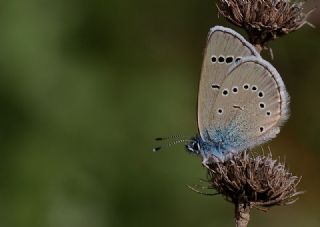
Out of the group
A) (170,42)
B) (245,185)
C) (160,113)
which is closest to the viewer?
(245,185)

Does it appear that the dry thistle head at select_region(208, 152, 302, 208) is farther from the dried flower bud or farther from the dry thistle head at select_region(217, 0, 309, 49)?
the dry thistle head at select_region(217, 0, 309, 49)

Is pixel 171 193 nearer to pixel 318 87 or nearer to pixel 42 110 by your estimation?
pixel 42 110

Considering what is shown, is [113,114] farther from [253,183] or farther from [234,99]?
[253,183]

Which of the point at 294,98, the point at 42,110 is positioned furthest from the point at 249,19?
the point at 294,98

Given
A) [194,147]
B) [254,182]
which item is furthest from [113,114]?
[254,182]

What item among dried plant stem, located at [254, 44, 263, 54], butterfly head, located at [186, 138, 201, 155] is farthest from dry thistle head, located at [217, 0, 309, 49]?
butterfly head, located at [186, 138, 201, 155]

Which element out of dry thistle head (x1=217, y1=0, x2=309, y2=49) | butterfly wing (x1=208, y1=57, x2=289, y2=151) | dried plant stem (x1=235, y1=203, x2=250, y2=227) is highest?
dry thistle head (x1=217, y1=0, x2=309, y2=49)
